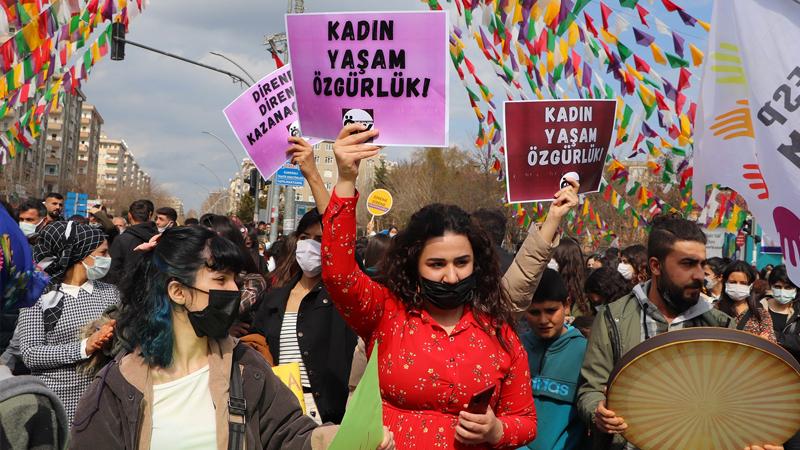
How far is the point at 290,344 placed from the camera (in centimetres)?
463

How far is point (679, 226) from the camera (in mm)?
3924

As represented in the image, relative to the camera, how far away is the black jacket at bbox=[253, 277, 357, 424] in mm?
4488

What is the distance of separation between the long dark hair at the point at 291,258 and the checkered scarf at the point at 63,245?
114 cm

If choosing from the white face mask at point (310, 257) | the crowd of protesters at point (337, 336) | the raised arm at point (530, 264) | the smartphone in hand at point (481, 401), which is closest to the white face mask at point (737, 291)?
the crowd of protesters at point (337, 336)

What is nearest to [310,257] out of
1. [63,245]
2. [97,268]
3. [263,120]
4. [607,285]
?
[263,120]

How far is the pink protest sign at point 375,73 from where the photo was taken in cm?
346

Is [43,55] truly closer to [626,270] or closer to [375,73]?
[375,73]

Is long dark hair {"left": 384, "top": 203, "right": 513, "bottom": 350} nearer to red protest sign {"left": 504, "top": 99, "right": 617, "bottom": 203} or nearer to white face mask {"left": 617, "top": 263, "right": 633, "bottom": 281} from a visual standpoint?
red protest sign {"left": 504, "top": 99, "right": 617, "bottom": 203}

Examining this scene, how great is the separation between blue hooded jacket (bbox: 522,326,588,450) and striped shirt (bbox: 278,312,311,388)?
1.34 metres

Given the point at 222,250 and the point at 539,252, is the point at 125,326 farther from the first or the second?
the point at 539,252

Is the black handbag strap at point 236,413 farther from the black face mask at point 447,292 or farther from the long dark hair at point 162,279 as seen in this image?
the black face mask at point 447,292

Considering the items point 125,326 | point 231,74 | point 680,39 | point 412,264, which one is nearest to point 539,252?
point 412,264

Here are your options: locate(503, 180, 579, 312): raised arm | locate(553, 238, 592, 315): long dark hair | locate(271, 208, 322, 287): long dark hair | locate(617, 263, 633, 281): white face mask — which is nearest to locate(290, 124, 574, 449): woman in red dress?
locate(503, 180, 579, 312): raised arm

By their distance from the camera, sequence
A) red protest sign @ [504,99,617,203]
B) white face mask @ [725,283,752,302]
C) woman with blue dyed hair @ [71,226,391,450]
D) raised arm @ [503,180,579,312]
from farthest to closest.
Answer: white face mask @ [725,283,752,302] → red protest sign @ [504,99,617,203] → raised arm @ [503,180,579,312] → woman with blue dyed hair @ [71,226,391,450]
